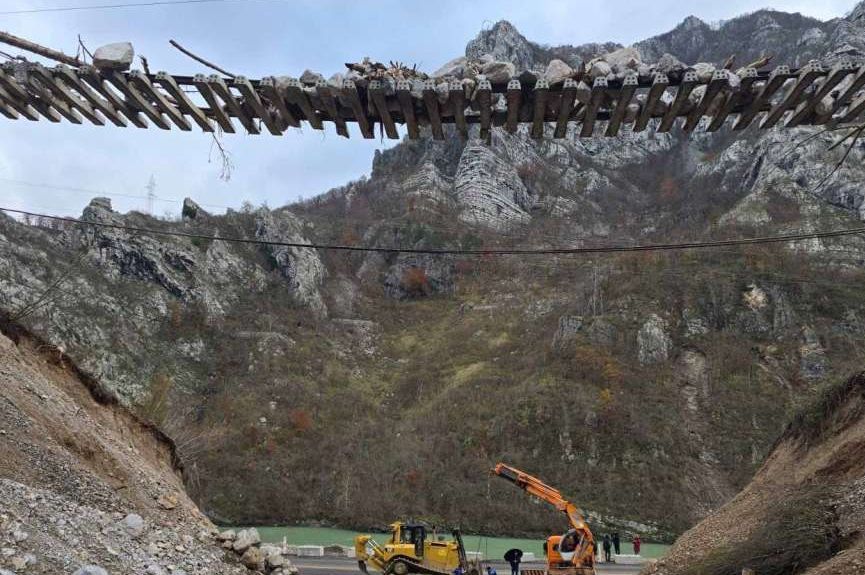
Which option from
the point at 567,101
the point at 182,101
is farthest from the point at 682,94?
the point at 182,101

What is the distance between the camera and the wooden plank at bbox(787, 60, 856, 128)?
6.56 metres

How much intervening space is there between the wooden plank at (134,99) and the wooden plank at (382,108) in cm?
229

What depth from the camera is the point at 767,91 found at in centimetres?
671

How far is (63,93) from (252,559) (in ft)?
21.7

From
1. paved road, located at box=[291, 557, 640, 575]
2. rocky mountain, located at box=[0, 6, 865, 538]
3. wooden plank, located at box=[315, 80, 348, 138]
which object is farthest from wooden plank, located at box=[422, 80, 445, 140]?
rocky mountain, located at box=[0, 6, 865, 538]

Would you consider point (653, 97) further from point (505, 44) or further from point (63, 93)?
point (505, 44)

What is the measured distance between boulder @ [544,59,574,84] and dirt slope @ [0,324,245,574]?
6.53 m

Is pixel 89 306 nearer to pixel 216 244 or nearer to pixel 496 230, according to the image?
pixel 216 244

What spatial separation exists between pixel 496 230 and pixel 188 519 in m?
82.0

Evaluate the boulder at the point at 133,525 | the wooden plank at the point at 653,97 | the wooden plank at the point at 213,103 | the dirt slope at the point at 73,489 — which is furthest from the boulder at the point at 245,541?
the wooden plank at the point at 653,97

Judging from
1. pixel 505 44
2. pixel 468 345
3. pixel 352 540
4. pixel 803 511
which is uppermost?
pixel 505 44

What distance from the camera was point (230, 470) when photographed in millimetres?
45281

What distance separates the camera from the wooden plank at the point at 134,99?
22.6 ft

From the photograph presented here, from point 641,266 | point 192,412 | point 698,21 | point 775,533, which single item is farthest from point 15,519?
point 698,21
